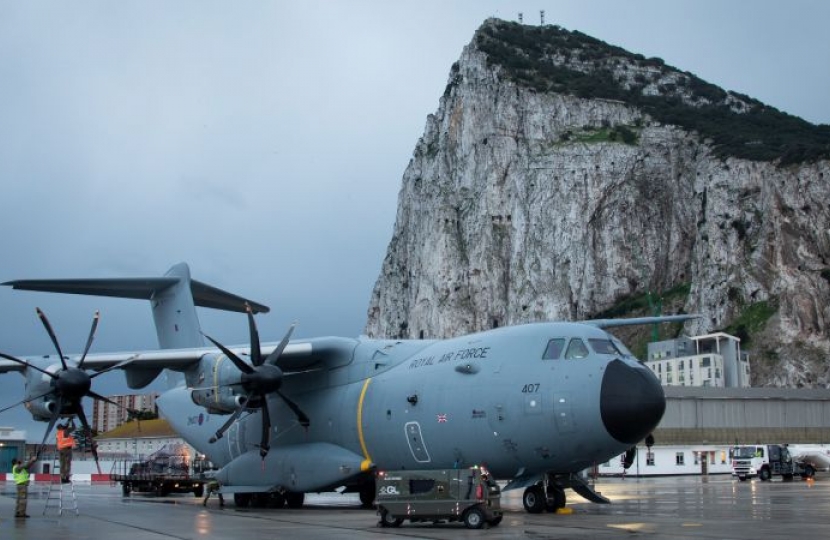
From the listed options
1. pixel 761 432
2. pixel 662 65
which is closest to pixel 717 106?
pixel 662 65

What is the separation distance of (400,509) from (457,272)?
128 m

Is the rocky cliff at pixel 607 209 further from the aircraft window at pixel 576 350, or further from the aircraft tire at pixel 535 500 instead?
the aircraft window at pixel 576 350

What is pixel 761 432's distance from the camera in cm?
6888

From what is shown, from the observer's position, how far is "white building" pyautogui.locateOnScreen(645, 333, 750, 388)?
337 ft

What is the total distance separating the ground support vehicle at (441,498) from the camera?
16359 millimetres

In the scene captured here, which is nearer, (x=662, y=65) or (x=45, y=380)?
(x=45, y=380)

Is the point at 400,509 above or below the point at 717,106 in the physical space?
below

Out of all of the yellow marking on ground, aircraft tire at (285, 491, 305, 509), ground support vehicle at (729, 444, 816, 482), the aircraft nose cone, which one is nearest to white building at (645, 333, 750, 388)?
ground support vehicle at (729, 444, 816, 482)

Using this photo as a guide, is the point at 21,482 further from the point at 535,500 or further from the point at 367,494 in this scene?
the point at 535,500

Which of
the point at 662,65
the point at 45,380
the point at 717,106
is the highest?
the point at 662,65

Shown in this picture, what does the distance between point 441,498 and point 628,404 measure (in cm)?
424

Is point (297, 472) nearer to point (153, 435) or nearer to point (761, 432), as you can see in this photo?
point (761, 432)

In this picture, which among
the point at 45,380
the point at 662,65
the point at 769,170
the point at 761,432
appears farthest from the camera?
the point at 662,65

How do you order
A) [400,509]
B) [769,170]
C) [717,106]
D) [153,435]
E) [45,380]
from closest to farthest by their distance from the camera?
1. [400,509]
2. [45,380]
3. [153,435]
4. [769,170]
5. [717,106]
